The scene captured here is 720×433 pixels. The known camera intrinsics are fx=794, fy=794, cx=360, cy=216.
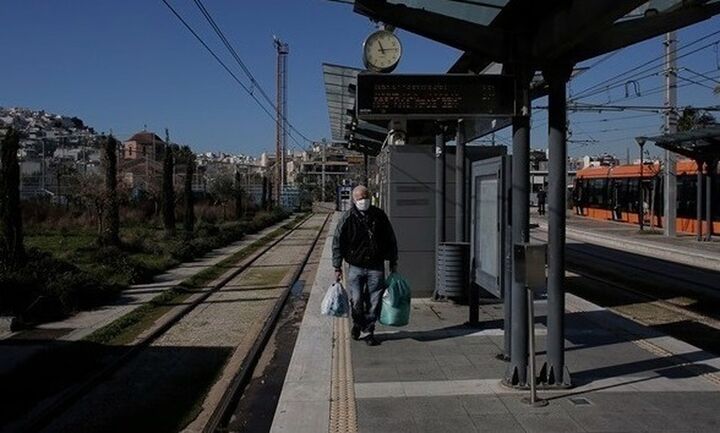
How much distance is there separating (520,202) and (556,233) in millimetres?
439

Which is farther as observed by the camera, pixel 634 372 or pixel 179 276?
pixel 179 276

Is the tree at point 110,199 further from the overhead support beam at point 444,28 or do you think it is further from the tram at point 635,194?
the tram at point 635,194

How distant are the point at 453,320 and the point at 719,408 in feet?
15.8

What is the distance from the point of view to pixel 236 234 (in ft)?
118

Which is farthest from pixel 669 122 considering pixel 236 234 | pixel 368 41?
pixel 368 41

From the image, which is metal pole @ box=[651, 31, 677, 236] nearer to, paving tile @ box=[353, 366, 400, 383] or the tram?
the tram

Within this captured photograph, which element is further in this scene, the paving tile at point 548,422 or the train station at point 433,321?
the train station at point 433,321

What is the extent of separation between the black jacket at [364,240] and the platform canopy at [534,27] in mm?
2472

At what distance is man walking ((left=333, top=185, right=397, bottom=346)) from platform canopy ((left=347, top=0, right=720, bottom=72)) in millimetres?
2367

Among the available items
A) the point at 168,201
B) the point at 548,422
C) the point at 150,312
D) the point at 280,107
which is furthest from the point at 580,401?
the point at 280,107

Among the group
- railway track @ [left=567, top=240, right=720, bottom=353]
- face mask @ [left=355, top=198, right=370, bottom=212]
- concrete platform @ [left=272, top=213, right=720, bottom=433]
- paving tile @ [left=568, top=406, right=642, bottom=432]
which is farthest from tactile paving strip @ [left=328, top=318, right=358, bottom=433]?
railway track @ [left=567, top=240, right=720, bottom=353]

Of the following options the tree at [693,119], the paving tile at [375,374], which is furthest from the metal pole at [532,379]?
the tree at [693,119]

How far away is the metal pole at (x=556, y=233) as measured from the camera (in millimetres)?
7156

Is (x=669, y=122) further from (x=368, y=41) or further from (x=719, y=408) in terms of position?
(x=719, y=408)
